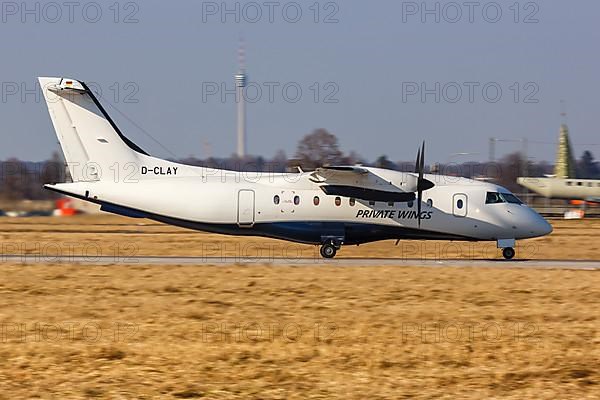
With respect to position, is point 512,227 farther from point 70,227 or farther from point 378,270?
point 70,227

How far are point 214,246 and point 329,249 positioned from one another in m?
9.01

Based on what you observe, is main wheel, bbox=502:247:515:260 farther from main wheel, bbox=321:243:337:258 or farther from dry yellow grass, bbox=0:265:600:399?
dry yellow grass, bbox=0:265:600:399

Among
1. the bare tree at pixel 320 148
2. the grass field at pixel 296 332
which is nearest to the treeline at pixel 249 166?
the bare tree at pixel 320 148

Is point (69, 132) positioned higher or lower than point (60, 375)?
A: higher

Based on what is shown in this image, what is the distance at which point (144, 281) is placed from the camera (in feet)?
68.7

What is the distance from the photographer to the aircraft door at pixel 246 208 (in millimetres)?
27547

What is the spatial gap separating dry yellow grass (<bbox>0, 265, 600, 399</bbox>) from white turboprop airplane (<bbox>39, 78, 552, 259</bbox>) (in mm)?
5381

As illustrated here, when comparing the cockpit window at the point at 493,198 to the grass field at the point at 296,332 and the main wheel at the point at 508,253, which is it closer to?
the main wheel at the point at 508,253

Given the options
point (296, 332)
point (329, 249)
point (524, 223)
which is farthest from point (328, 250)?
point (296, 332)

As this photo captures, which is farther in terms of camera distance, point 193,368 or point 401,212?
point 401,212

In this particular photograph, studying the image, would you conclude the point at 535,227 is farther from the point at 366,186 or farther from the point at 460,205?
the point at 366,186

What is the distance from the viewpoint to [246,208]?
27578 mm

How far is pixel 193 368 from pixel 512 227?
62.0 ft

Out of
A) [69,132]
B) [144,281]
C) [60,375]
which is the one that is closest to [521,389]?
[60,375]
